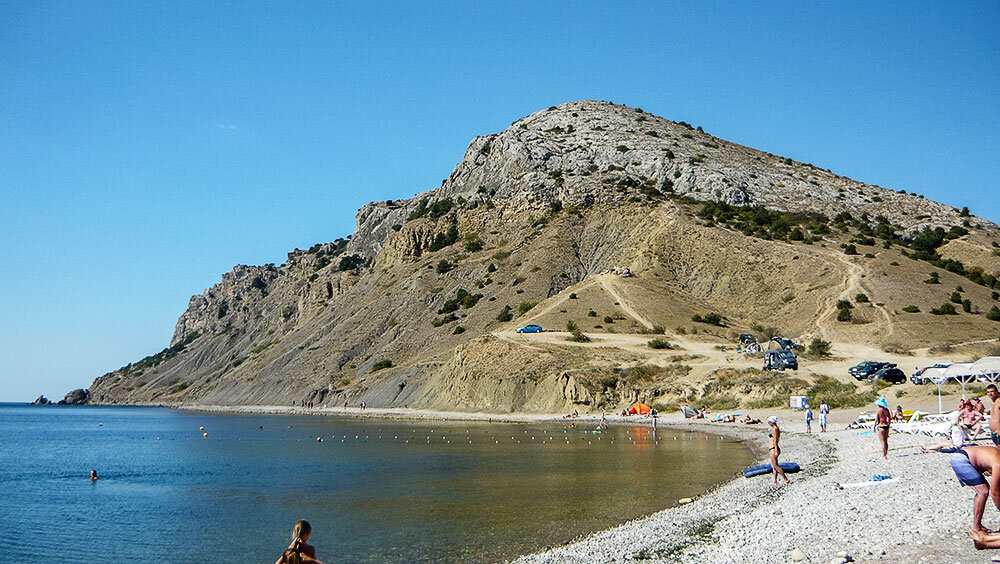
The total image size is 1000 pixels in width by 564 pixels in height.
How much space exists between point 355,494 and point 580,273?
256 feet

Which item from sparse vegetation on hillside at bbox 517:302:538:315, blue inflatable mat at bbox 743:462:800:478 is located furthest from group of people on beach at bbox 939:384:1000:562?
sparse vegetation on hillside at bbox 517:302:538:315

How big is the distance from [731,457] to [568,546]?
18.4m

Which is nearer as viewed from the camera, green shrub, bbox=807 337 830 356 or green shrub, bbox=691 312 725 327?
green shrub, bbox=807 337 830 356

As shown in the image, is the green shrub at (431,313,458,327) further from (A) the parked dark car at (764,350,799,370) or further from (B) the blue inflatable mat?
(B) the blue inflatable mat

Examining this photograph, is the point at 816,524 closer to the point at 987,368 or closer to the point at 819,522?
the point at 819,522

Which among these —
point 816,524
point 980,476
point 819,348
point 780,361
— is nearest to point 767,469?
point 816,524

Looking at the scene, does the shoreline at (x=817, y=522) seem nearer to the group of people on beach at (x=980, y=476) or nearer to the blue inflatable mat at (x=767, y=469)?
the blue inflatable mat at (x=767, y=469)

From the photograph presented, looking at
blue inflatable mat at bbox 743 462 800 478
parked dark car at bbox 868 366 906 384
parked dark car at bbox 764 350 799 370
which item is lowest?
blue inflatable mat at bbox 743 462 800 478

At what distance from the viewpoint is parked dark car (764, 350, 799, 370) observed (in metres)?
60.3

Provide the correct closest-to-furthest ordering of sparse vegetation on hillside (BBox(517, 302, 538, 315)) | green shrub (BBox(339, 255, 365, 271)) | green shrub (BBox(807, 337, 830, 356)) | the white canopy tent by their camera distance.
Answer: the white canopy tent → green shrub (BBox(807, 337, 830, 356)) → sparse vegetation on hillside (BBox(517, 302, 538, 315)) → green shrub (BBox(339, 255, 365, 271))

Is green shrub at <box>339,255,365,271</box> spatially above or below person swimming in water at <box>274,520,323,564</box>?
above

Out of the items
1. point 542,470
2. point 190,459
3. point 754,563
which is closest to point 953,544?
point 754,563

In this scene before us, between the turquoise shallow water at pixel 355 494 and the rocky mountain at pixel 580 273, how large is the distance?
2531 centimetres

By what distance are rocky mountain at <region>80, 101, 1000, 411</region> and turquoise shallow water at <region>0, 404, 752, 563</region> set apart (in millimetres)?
25314
